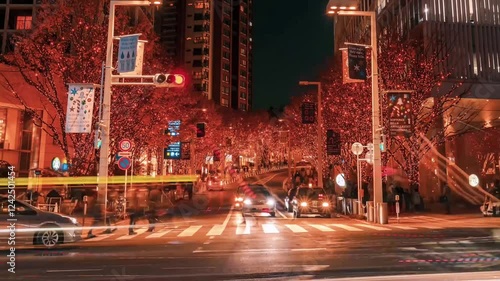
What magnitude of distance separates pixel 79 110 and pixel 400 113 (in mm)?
14474

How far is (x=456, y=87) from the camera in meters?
32.4

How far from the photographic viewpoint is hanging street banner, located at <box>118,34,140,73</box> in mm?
17844

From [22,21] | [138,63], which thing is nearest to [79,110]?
[138,63]

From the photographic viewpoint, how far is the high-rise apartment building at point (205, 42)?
115m

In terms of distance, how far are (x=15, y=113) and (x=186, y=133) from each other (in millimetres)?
16921

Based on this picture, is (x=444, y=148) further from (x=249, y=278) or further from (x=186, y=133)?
(x=249, y=278)

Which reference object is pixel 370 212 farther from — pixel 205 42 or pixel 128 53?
pixel 205 42

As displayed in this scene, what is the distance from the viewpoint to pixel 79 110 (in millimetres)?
18547

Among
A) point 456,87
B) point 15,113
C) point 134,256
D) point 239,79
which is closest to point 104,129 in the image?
point 134,256

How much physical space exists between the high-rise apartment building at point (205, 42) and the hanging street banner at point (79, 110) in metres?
90.2

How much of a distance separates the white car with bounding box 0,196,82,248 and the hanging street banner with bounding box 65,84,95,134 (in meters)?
5.69

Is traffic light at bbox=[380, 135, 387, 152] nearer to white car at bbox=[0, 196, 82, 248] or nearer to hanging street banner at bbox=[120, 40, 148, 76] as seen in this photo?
hanging street banner at bbox=[120, 40, 148, 76]

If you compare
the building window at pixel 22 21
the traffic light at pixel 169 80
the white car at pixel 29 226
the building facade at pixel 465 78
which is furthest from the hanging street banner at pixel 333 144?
the building window at pixel 22 21

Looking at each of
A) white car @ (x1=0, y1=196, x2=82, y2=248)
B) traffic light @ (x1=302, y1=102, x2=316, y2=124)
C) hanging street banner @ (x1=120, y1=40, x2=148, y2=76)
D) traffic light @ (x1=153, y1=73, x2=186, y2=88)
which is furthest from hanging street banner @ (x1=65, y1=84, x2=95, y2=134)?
traffic light @ (x1=302, y1=102, x2=316, y2=124)
